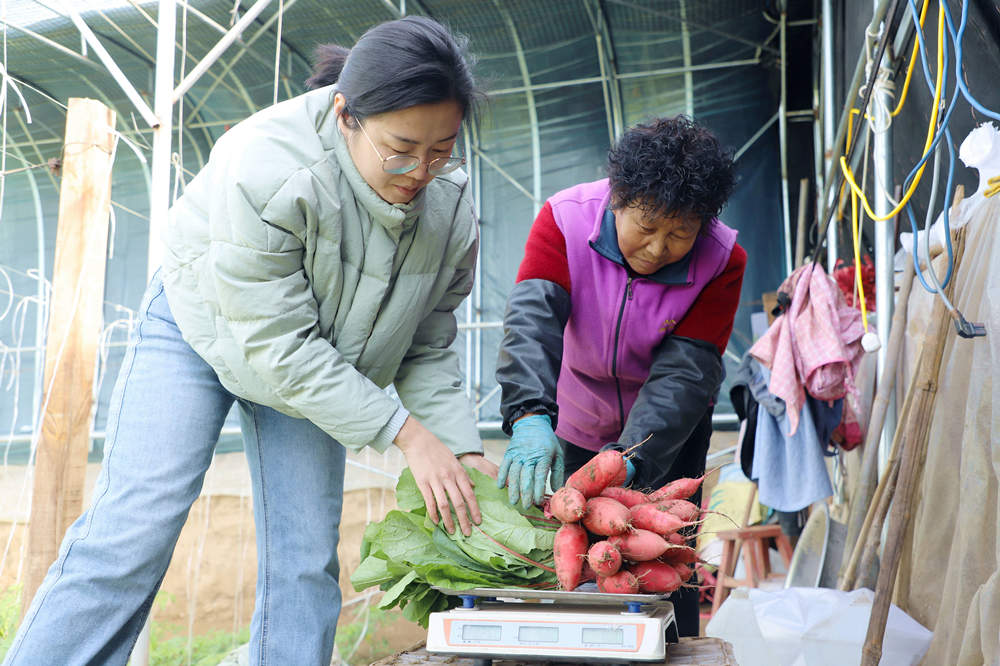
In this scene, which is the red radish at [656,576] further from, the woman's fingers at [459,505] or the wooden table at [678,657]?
the woman's fingers at [459,505]

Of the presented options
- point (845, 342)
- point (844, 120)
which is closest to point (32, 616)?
point (845, 342)

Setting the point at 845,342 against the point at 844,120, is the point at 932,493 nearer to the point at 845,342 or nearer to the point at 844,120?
the point at 845,342

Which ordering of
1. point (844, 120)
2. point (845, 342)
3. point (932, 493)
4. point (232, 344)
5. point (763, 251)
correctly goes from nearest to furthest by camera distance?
point (232, 344)
point (932, 493)
point (845, 342)
point (844, 120)
point (763, 251)

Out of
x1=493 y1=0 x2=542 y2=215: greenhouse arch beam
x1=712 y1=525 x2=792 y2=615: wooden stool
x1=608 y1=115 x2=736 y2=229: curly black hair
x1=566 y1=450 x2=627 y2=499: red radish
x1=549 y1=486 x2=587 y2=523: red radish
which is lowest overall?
x1=712 y1=525 x2=792 y2=615: wooden stool

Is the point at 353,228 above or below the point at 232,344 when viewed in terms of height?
above

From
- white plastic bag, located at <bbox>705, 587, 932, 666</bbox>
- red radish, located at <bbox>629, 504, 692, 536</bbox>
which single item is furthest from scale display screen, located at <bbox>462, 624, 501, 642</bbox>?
white plastic bag, located at <bbox>705, 587, 932, 666</bbox>

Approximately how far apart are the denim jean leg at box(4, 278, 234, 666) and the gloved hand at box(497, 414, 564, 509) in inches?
22.4

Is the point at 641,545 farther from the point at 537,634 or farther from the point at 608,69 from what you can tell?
the point at 608,69

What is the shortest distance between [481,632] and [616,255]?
1.01 m

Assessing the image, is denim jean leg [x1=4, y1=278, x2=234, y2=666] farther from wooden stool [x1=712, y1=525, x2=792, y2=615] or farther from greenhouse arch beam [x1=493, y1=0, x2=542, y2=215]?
greenhouse arch beam [x1=493, y1=0, x2=542, y2=215]

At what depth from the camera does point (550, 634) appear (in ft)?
4.02

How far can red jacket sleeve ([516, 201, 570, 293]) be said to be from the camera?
2.03 metres

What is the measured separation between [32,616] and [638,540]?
990 millimetres

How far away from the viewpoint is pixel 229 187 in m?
1.43
